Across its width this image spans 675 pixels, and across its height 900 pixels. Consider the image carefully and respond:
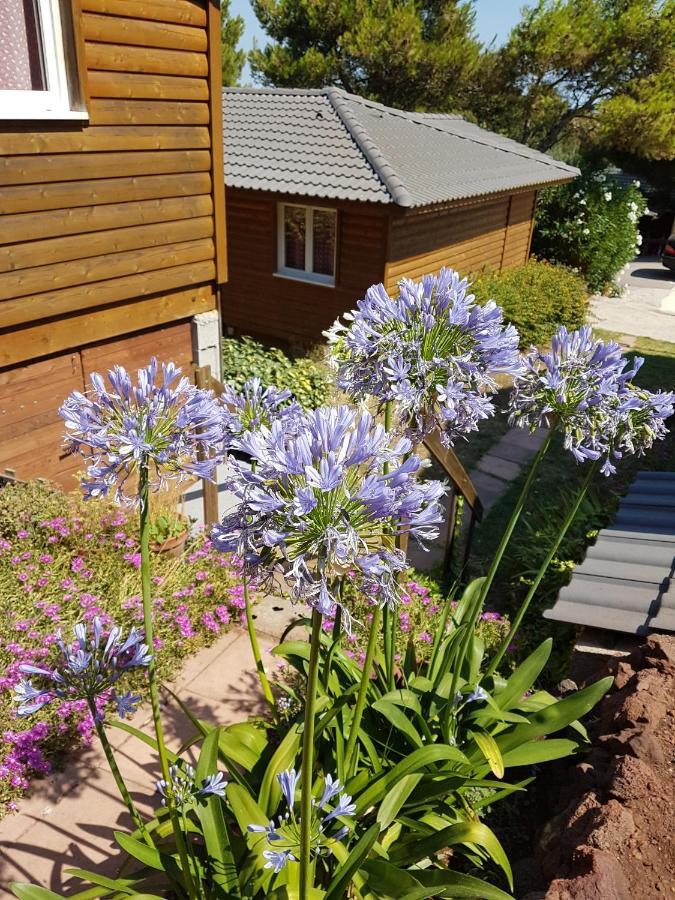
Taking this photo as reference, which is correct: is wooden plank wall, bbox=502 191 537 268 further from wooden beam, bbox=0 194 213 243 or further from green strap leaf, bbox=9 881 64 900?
green strap leaf, bbox=9 881 64 900

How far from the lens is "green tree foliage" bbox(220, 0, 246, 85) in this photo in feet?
85.8

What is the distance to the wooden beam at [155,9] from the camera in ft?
17.9

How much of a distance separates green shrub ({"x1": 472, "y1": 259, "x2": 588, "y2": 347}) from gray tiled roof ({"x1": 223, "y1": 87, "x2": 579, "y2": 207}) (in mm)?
1946

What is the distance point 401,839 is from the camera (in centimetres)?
261

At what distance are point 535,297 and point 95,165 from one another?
10.3 m

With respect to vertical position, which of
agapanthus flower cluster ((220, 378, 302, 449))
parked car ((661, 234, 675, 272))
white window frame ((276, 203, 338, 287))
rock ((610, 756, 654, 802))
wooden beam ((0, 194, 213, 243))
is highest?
agapanthus flower cluster ((220, 378, 302, 449))

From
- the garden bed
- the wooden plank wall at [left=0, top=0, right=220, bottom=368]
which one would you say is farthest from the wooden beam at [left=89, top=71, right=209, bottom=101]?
the garden bed

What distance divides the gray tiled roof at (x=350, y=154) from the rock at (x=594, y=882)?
9056 millimetres

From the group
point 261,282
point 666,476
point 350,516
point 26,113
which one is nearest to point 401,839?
point 350,516

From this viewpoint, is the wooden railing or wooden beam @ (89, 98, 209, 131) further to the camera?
wooden beam @ (89, 98, 209, 131)

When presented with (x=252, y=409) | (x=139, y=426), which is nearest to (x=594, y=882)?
(x=252, y=409)

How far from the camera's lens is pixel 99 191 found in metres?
5.83

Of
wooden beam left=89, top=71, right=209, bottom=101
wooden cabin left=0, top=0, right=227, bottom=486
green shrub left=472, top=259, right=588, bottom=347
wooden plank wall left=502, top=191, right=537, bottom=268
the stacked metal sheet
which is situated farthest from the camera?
wooden plank wall left=502, top=191, right=537, bottom=268

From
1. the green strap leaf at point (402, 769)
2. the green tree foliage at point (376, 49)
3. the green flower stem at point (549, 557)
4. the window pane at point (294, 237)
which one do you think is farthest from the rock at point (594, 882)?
the green tree foliage at point (376, 49)
